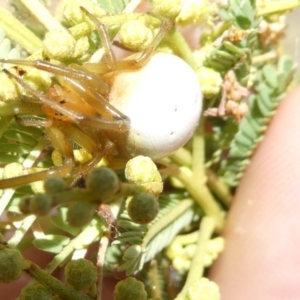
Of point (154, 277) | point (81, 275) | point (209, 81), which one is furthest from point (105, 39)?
point (154, 277)

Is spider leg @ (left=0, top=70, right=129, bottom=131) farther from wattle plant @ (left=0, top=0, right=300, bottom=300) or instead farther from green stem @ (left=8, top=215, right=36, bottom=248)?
green stem @ (left=8, top=215, right=36, bottom=248)

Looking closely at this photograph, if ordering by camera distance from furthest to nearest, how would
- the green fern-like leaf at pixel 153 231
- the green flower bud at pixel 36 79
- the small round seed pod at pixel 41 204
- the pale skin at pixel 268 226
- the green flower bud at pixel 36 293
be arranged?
the pale skin at pixel 268 226, the green fern-like leaf at pixel 153 231, the green flower bud at pixel 36 79, the green flower bud at pixel 36 293, the small round seed pod at pixel 41 204

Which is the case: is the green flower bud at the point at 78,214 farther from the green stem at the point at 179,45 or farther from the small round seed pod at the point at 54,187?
the green stem at the point at 179,45

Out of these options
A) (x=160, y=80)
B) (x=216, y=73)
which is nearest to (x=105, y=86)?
(x=160, y=80)

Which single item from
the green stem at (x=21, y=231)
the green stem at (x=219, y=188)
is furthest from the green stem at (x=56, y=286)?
the green stem at (x=219, y=188)

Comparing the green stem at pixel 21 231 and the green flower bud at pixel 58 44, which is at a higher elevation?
the green flower bud at pixel 58 44
